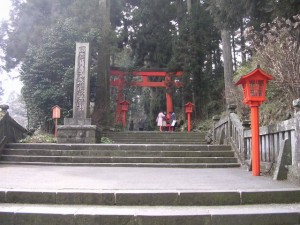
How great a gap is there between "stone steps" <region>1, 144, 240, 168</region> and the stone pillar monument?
6.57 ft

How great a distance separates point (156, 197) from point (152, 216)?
0.54 metres

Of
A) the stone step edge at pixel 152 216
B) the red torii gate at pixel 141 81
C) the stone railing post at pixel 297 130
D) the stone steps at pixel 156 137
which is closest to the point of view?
the stone step edge at pixel 152 216

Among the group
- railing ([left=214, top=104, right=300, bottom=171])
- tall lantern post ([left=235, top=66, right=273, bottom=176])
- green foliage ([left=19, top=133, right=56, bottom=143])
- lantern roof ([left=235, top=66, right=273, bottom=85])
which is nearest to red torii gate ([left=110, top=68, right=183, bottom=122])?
green foliage ([left=19, top=133, right=56, bottom=143])

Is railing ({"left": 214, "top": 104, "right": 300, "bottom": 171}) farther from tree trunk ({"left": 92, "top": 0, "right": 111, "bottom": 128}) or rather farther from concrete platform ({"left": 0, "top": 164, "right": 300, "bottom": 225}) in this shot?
tree trunk ({"left": 92, "top": 0, "right": 111, "bottom": 128})

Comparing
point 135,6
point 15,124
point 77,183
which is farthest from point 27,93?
point 135,6

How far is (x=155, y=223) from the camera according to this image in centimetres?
356

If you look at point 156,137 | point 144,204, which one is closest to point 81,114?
point 156,137

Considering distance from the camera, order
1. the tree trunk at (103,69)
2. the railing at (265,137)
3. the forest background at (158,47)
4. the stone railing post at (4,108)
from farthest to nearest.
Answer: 1. the tree trunk at (103,69)
2. the stone railing post at (4,108)
3. the forest background at (158,47)
4. the railing at (265,137)

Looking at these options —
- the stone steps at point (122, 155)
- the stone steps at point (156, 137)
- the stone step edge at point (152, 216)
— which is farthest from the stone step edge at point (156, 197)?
the stone steps at point (156, 137)

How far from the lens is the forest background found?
866cm

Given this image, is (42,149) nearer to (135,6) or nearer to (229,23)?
(229,23)

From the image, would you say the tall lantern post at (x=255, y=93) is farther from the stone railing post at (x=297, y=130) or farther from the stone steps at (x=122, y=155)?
the stone steps at (x=122, y=155)

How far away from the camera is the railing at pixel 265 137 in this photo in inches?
195

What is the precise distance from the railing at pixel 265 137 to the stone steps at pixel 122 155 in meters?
0.53
